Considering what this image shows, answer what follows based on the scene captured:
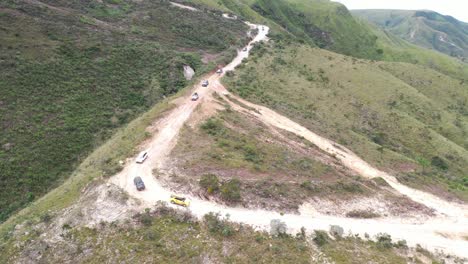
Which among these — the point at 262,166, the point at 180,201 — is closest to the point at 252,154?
the point at 262,166

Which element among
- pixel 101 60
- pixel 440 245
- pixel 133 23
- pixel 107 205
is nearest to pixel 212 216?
pixel 107 205

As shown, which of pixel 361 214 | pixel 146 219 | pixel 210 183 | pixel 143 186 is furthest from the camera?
pixel 361 214

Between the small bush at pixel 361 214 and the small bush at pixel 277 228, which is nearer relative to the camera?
the small bush at pixel 277 228

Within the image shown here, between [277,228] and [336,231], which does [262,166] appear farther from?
[336,231]

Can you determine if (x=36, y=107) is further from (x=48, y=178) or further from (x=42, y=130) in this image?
(x=48, y=178)

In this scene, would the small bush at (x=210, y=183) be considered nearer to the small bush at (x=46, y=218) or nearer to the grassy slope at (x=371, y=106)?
the small bush at (x=46, y=218)

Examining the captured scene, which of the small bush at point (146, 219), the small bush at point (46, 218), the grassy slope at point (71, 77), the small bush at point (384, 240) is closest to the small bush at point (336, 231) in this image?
the small bush at point (384, 240)
